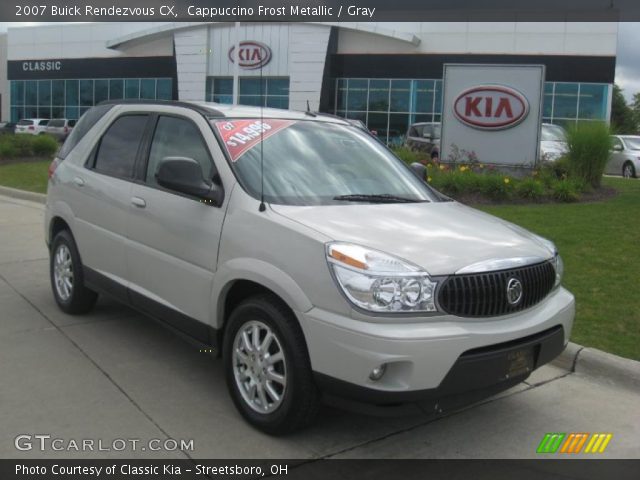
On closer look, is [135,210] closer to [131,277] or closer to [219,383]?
[131,277]

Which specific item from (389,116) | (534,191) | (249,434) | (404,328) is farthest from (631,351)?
(389,116)

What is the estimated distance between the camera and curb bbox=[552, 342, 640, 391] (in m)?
4.54

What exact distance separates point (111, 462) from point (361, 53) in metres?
37.9

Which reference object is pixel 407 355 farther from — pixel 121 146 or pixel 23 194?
pixel 23 194

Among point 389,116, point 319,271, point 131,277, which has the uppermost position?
point 389,116

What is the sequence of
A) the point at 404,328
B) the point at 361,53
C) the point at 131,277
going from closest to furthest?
1. the point at 404,328
2. the point at 131,277
3. the point at 361,53

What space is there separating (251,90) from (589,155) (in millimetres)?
30148

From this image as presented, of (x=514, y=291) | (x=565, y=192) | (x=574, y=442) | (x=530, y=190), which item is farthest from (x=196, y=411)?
(x=565, y=192)

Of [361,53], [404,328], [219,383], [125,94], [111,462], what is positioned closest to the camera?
[404,328]

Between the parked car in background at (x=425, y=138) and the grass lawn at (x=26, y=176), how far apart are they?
1105 centimetres

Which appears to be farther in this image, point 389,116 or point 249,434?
point 389,116

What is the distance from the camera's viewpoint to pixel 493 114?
45.1 ft

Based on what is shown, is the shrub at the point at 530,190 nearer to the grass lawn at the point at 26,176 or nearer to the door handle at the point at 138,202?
the door handle at the point at 138,202

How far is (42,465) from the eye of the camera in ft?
10.7
